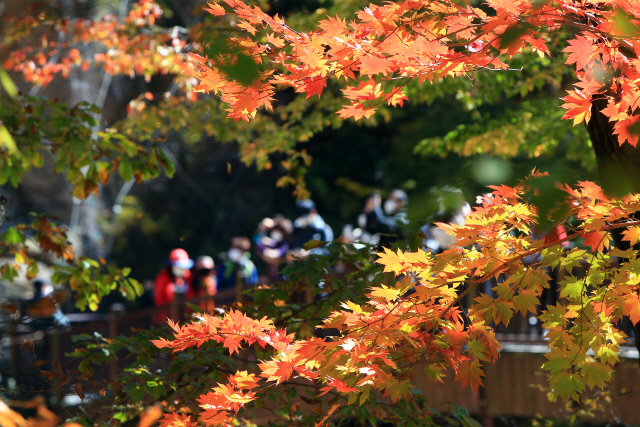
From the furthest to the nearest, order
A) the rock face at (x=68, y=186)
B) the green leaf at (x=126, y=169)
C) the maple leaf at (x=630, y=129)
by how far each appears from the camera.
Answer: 1. the rock face at (x=68, y=186)
2. the green leaf at (x=126, y=169)
3. the maple leaf at (x=630, y=129)

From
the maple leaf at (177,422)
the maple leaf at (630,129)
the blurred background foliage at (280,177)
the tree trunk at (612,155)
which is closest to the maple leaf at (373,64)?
the maple leaf at (630,129)

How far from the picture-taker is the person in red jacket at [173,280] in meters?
10.2

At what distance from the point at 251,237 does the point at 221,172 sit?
2599 mm

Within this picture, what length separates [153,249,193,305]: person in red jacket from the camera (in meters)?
10.2

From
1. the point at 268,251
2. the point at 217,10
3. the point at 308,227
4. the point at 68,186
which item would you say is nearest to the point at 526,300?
the point at 217,10

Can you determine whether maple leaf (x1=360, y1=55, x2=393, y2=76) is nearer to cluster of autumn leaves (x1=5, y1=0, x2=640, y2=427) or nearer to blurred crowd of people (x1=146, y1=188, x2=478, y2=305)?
cluster of autumn leaves (x1=5, y1=0, x2=640, y2=427)

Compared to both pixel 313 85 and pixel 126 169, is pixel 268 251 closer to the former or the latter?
pixel 126 169

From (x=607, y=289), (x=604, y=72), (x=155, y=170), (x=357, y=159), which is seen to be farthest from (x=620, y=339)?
(x=357, y=159)

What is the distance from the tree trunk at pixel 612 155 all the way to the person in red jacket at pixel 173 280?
26.2 ft

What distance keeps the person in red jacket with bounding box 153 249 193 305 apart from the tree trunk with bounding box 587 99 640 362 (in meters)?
8.00

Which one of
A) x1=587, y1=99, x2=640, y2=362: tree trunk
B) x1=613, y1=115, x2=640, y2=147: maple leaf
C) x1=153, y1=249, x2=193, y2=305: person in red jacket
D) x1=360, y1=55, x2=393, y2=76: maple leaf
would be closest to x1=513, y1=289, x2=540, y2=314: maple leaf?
x1=613, y1=115, x2=640, y2=147: maple leaf

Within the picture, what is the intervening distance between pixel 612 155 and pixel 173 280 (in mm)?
8598

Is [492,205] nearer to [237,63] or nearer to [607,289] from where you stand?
[607,289]

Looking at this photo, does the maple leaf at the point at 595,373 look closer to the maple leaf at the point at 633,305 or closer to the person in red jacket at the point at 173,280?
the maple leaf at the point at 633,305
